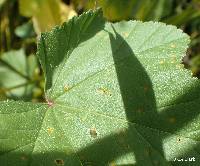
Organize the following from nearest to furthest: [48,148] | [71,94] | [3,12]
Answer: [48,148]
[71,94]
[3,12]

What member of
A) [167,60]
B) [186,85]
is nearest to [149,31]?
[167,60]

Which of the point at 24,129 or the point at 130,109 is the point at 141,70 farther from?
the point at 24,129

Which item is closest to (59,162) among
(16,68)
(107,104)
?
(107,104)

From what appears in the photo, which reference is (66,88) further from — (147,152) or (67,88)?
(147,152)

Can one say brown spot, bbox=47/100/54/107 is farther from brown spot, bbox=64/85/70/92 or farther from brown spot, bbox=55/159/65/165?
brown spot, bbox=55/159/65/165

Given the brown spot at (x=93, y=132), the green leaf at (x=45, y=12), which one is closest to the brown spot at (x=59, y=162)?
the brown spot at (x=93, y=132)
